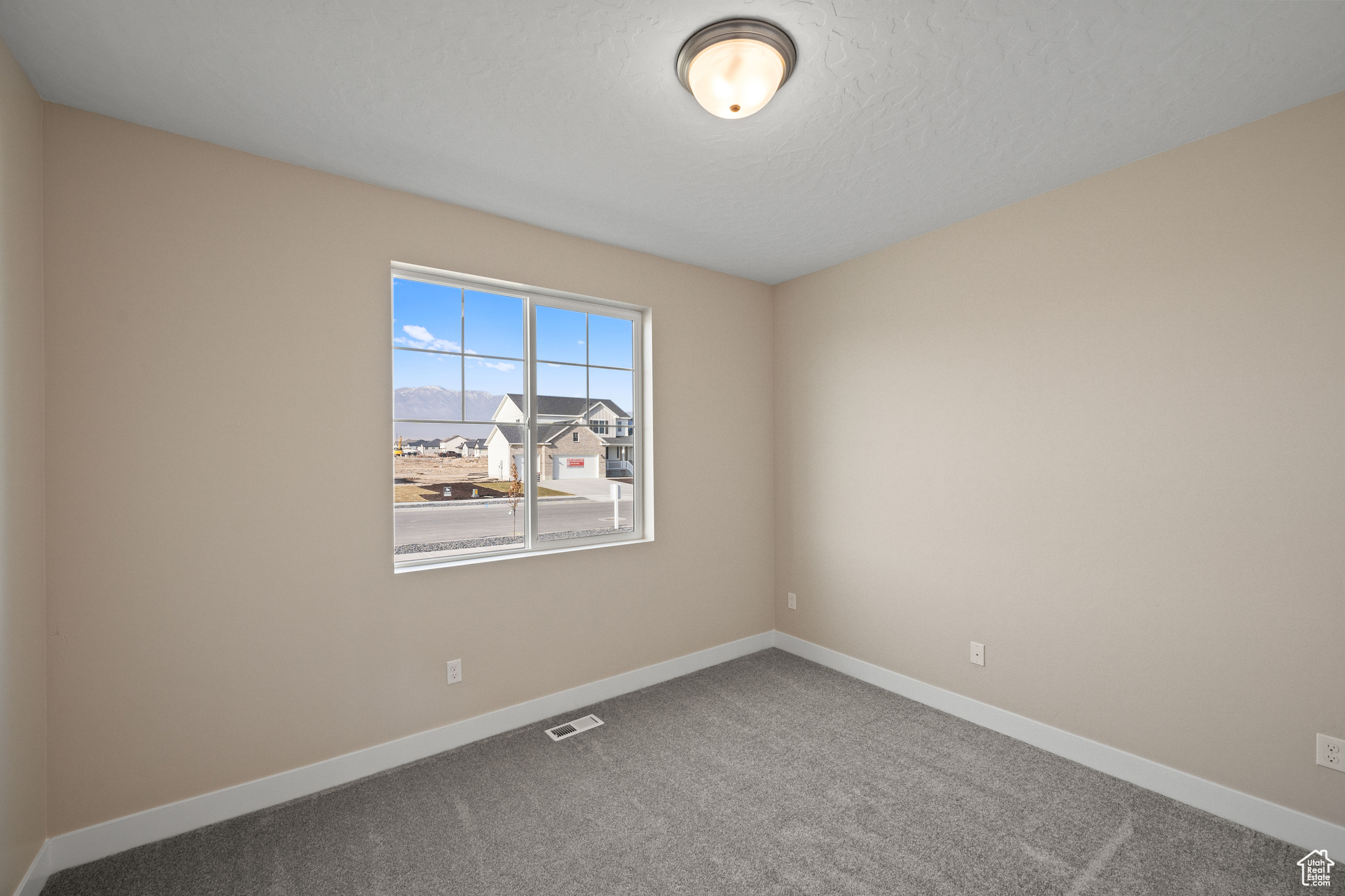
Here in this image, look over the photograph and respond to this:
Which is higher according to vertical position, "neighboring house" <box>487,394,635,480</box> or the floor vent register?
"neighboring house" <box>487,394,635,480</box>

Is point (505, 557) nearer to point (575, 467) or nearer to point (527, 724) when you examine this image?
point (575, 467)

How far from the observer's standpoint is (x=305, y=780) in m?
2.41

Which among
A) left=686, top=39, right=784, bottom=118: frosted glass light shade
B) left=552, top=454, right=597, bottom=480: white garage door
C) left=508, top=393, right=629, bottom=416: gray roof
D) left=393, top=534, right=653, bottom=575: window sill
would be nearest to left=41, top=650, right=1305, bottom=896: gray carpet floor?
left=393, top=534, right=653, bottom=575: window sill

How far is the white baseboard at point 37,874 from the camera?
1.80 metres

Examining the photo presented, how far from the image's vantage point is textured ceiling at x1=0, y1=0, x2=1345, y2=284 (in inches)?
63.6

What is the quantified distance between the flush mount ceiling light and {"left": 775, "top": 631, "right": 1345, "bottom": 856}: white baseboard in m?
2.99

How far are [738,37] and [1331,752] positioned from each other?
3.08m

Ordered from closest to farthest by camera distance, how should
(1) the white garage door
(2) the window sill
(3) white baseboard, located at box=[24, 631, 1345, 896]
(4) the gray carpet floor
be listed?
(4) the gray carpet floor, (3) white baseboard, located at box=[24, 631, 1345, 896], (2) the window sill, (1) the white garage door

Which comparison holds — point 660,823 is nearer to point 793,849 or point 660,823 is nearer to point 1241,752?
point 793,849

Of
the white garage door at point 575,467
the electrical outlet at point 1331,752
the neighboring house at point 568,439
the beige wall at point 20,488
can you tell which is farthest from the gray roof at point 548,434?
the electrical outlet at point 1331,752

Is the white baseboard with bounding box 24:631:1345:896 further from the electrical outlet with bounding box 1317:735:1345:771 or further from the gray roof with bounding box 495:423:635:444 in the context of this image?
the gray roof with bounding box 495:423:635:444

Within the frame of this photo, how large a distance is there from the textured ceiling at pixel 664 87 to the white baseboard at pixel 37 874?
2521mm

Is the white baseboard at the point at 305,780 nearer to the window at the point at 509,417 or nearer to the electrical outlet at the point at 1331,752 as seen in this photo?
the window at the point at 509,417

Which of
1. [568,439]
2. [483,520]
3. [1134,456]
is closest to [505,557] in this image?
[483,520]
